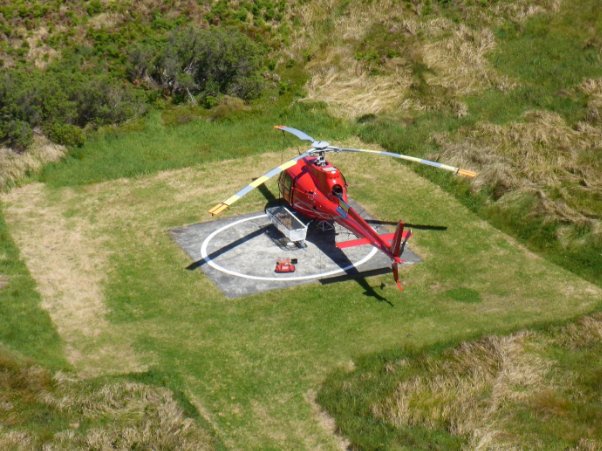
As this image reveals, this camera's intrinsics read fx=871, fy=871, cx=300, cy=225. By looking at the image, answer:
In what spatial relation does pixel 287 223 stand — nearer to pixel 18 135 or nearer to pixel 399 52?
pixel 18 135

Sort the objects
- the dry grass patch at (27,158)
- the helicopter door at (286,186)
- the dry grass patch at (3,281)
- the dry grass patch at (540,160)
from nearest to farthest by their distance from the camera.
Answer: the dry grass patch at (3,281), the helicopter door at (286,186), the dry grass patch at (540,160), the dry grass patch at (27,158)

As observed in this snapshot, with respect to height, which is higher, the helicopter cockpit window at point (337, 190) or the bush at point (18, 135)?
the helicopter cockpit window at point (337, 190)

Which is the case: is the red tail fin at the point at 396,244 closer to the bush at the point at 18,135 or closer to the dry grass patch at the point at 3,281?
the dry grass patch at the point at 3,281

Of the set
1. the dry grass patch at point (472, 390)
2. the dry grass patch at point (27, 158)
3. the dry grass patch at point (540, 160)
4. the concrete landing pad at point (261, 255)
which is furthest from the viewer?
the dry grass patch at point (27, 158)

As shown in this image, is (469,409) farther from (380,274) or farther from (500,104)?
(500,104)

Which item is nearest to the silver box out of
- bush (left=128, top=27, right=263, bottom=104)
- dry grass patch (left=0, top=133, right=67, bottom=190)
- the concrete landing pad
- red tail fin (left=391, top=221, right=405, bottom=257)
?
the concrete landing pad

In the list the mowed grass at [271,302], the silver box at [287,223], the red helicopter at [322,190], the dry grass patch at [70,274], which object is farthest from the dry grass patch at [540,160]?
the dry grass patch at [70,274]

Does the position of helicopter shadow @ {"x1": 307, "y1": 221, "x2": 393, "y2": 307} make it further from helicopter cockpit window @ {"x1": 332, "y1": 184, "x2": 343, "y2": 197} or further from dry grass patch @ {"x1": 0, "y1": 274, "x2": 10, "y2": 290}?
dry grass patch @ {"x1": 0, "y1": 274, "x2": 10, "y2": 290}
